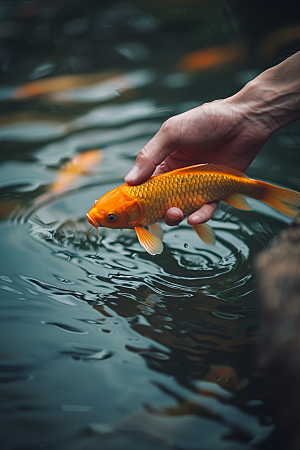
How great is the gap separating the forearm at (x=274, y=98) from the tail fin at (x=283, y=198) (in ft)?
1.53

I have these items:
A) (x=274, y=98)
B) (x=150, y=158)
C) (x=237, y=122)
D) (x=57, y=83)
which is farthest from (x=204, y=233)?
(x=57, y=83)

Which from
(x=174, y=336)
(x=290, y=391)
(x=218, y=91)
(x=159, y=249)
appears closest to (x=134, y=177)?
(x=159, y=249)

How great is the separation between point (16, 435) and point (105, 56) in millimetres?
3159

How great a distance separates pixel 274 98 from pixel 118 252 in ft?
3.57

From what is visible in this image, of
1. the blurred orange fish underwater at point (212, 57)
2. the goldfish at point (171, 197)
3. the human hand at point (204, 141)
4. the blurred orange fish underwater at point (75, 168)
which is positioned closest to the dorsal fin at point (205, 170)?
the goldfish at point (171, 197)

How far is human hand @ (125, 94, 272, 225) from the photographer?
1.59 meters

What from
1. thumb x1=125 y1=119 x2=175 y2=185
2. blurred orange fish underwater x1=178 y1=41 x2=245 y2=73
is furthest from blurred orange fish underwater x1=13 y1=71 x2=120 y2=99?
thumb x1=125 y1=119 x2=175 y2=185

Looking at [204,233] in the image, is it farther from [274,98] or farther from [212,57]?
[212,57]

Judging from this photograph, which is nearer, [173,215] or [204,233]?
[173,215]

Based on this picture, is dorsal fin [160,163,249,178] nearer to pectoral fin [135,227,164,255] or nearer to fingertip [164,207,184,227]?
fingertip [164,207,184,227]

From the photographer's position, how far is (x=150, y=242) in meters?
1.52

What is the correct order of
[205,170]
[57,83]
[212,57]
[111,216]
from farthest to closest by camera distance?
[212,57] → [57,83] → [205,170] → [111,216]

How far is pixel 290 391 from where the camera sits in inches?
44.2

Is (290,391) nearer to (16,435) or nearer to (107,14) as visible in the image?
(16,435)
